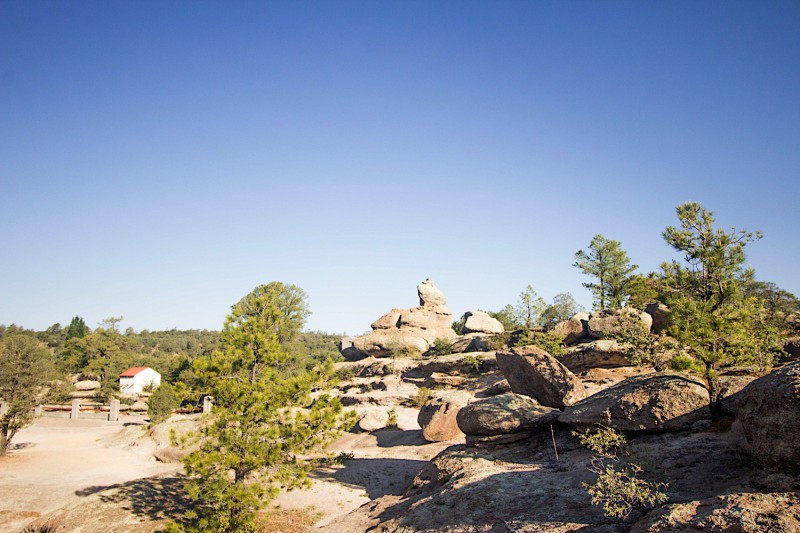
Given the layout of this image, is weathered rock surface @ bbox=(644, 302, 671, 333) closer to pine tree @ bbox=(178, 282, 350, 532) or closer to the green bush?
pine tree @ bbox=(178, 282, 350, 532)

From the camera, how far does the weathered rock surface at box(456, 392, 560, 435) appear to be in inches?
605

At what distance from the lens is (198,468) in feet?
36.4

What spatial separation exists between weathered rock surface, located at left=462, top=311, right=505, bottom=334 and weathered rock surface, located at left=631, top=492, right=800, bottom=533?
177 feet

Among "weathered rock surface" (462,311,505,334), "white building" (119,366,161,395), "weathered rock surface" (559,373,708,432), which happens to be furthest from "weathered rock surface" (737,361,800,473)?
"white building" (119,366,161,395)

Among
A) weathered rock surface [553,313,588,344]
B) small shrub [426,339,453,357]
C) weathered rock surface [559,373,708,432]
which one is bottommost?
weathered rock surface [559,373,708,432]

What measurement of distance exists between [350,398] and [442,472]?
26.5 meters

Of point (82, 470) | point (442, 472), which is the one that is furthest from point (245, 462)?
point (82, 470)

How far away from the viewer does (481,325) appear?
60656 mm

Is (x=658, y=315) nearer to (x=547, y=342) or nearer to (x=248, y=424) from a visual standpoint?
(x=547, y=342)

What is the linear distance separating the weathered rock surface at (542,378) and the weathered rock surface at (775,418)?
29.5 feet

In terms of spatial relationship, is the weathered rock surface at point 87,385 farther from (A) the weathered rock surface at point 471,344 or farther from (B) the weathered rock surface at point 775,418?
(B) the weathered rock surface at point 775,418

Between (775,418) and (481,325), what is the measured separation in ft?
176

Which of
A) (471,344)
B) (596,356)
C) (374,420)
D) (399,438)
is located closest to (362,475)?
(399,438)

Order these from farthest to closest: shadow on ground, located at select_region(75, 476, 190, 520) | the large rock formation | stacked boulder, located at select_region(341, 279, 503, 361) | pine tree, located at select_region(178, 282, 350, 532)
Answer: the large rock formation < stacked boulder, located at select_region(341, 279, 503, 361) < shadow on ground, located at select_region(75, 476, 190, 520) < pine tree, located at select_region(178, 282, 350, 532)
